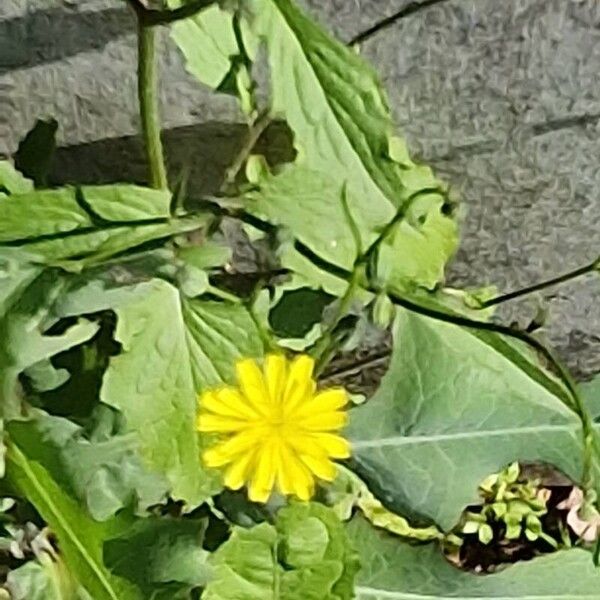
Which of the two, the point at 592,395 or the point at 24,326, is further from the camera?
the point at 592,395

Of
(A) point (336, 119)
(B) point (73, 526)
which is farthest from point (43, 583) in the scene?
(A) point (336, 119)

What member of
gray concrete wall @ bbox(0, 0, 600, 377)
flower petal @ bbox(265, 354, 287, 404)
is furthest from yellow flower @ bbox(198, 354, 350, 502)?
gray concrete wall @ bbox(0, 0, 600, 377)

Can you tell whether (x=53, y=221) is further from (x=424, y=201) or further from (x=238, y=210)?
(x=424, y=201)

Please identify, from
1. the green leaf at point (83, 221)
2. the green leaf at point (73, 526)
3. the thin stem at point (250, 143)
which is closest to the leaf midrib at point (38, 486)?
the green leaf at point (73, 526)

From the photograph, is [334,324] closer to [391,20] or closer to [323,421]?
[323,421]

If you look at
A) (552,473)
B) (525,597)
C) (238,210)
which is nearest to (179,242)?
(238,210)

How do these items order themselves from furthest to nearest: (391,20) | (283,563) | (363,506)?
1. (363,506)
2. (391,20)
3. (283,563)

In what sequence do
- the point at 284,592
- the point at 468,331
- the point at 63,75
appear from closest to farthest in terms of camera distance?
the point at 284,592, the point at 468,331, the point at 63,75
